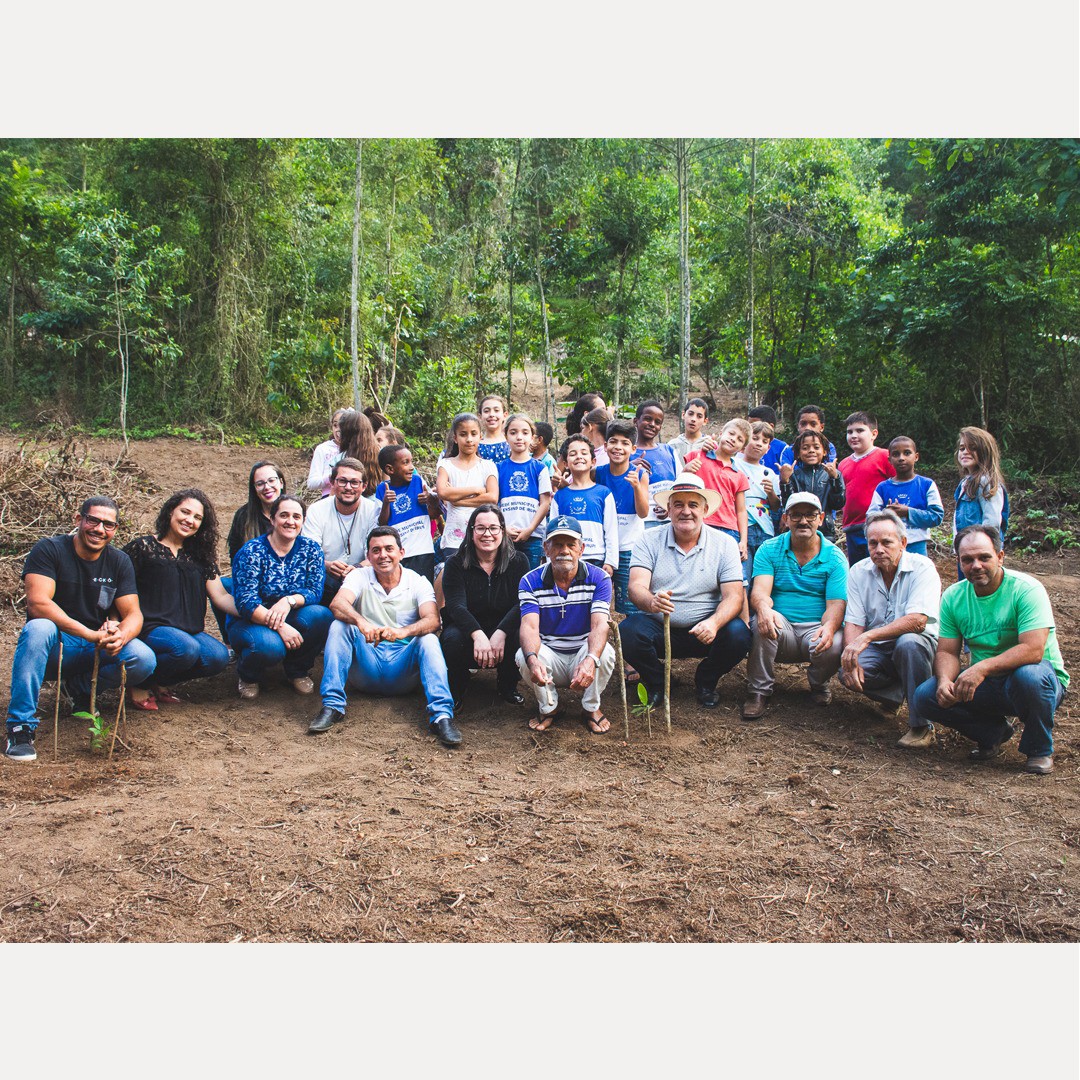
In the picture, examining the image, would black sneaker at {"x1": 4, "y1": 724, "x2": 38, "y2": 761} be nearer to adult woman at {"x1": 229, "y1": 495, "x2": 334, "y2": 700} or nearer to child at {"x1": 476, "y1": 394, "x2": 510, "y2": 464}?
adult woman at {"x1": 229, "y1": 495, "x2": 334, "y2": 700}

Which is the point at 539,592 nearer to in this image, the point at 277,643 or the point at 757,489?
the point at 277,643

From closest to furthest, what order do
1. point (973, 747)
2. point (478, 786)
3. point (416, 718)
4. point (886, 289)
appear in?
point (478, 786), point (973, 747), point (416, 718), point (886, 289)

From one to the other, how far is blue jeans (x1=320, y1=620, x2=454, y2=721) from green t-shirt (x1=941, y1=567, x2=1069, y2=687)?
259cm

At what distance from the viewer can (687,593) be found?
5164 millimetres

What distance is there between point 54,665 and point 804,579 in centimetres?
405

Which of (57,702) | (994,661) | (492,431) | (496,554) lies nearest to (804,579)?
(994,661)

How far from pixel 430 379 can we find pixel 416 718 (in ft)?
35.7

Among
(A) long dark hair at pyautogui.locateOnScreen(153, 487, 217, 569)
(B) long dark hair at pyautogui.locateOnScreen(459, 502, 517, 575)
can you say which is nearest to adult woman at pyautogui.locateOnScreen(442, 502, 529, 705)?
(B) long dark hair at pyautogui.locateOnScreen(459, 502, 517, 575)

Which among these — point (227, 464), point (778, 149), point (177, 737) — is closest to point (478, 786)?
point (177, 737)

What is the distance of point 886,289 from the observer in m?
13.5

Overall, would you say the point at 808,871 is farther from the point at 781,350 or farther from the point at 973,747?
the point at 781,350

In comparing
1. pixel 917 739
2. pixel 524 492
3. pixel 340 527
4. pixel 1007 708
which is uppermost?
pixel 524 492

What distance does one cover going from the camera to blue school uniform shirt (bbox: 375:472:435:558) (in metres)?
5.75

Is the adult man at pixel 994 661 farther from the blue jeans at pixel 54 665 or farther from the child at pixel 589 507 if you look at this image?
the blue jeans at pixel 54 665
